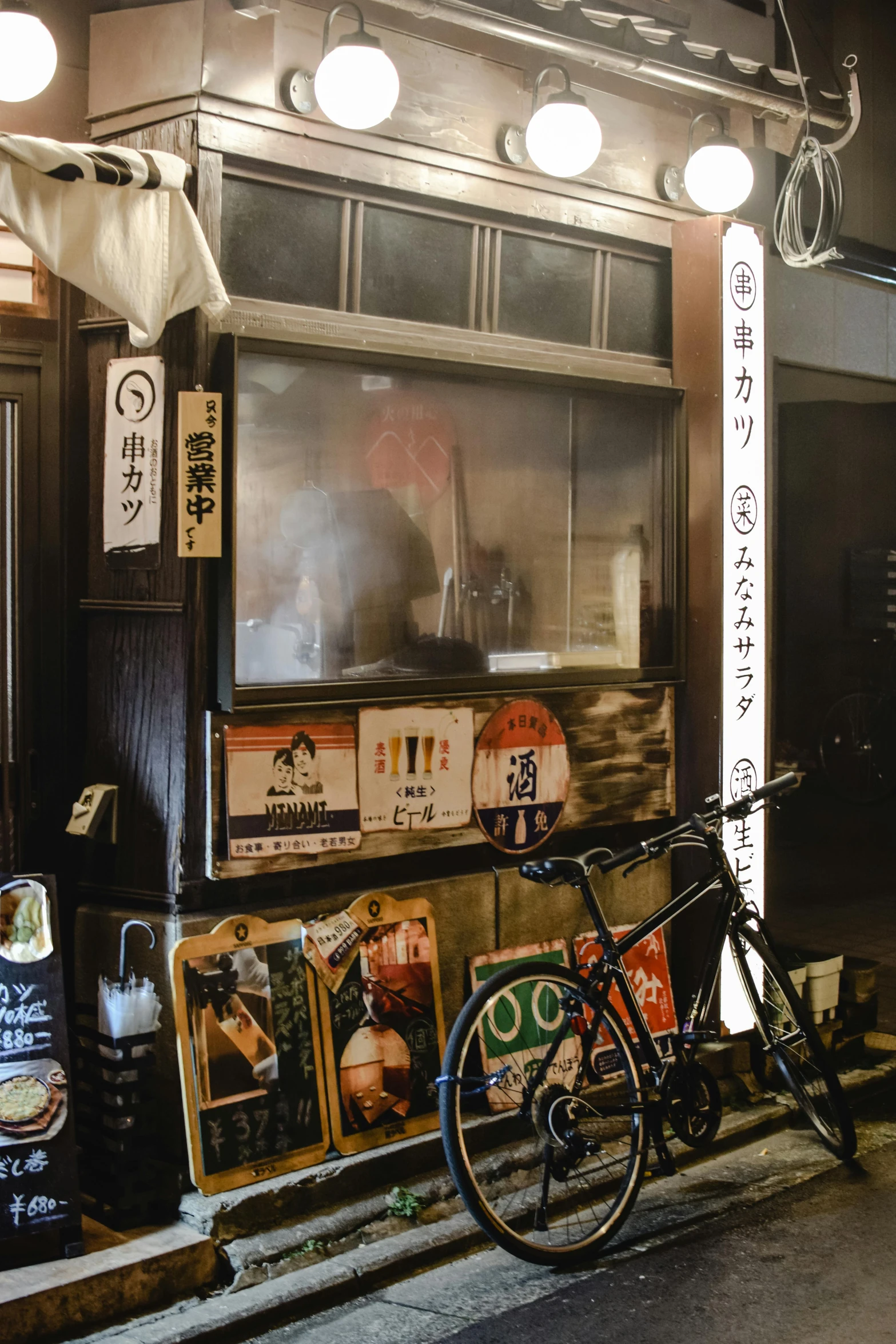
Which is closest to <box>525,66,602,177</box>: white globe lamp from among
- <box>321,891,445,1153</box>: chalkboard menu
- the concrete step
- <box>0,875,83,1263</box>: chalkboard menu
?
<box>321,891,445,1153</box>: chalkboard menu

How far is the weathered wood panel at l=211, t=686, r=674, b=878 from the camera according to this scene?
6.66 m

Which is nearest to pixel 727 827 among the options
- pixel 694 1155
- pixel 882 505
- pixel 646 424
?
pixel 694 1155

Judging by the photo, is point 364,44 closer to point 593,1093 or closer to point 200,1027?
point 200,1027

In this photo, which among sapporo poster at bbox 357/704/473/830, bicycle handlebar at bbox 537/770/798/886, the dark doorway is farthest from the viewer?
the dark doorway

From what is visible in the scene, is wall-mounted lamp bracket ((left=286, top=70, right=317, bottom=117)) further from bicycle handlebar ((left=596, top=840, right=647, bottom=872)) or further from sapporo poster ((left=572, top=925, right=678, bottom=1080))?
sapporo poster ((left=572, top=925, right=678, bottom=1080))

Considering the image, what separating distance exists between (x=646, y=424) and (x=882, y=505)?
840 centimetres

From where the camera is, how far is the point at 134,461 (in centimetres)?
609

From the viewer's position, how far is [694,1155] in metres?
6.76

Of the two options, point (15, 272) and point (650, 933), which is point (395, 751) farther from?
point (15, 272)

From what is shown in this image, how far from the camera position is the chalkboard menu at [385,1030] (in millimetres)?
6207

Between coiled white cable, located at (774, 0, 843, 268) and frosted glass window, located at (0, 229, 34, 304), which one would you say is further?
coiled white cable, located at (774, 0, 843, 268)

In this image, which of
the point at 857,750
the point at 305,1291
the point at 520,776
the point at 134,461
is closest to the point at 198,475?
the point at 134,461

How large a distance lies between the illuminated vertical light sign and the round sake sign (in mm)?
1056

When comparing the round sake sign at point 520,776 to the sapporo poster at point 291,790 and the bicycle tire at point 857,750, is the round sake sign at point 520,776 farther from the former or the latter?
the bicycle tire at point 857,750
